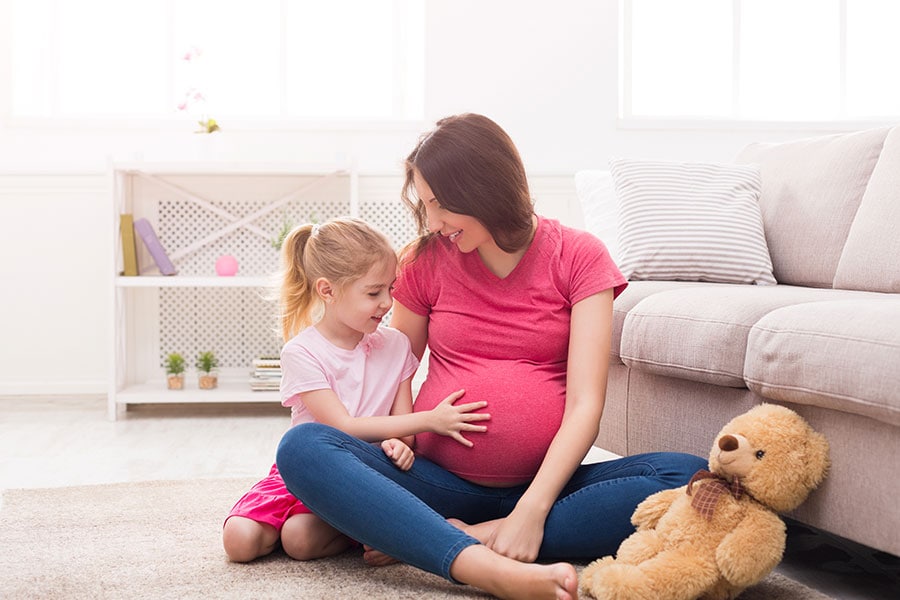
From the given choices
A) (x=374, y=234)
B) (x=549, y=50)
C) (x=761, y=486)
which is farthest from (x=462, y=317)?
(x=549, y=50)

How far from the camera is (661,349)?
179cm

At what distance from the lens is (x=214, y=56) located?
12.2 ft

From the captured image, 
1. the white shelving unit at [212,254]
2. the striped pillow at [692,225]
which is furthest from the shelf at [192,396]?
the striped pillow at [692,225]

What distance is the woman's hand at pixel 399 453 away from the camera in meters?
1.49

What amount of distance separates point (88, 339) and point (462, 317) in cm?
247

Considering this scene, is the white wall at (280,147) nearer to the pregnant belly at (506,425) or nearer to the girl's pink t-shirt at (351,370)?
the girl's pink t-shirt at (351,370)

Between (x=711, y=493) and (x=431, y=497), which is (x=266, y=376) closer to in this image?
(x=431, y=497)

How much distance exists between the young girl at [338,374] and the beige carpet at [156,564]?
65 mm

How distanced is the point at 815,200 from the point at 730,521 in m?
1.35

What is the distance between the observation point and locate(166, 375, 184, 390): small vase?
339cm

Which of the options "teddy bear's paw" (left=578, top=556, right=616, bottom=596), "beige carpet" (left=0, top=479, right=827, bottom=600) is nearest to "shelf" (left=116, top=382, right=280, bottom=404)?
"beige carpet" (left=0, top=479, right=827, bottom=600)

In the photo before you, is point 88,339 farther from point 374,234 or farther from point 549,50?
point 374,234

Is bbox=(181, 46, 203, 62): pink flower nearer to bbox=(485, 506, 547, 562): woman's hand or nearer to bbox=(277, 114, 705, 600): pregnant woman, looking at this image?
bbox=(277, 114, 705, 600): pregnant woman

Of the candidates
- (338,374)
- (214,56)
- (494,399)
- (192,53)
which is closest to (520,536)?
(494,399)
